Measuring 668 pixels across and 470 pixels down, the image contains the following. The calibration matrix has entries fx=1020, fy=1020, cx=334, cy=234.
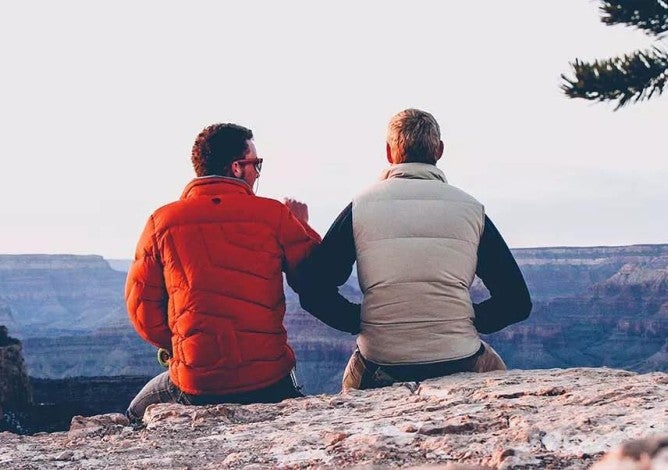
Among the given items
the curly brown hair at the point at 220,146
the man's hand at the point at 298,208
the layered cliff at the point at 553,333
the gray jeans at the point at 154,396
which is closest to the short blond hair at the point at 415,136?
the man's hand at the point at 298,208

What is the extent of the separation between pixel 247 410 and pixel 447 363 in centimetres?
91

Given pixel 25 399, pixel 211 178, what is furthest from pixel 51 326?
pixel 211 178

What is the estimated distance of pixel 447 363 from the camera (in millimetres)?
4488

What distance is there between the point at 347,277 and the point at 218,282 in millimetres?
565

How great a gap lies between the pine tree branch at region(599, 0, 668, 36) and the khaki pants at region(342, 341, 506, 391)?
5806mm

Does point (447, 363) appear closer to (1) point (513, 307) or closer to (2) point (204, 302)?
(1) point (513, 307)

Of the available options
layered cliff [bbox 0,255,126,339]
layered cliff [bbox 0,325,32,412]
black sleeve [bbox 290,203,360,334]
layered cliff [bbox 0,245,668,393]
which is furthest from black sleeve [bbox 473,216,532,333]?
layered cliff [bbox 0,255,126,339]

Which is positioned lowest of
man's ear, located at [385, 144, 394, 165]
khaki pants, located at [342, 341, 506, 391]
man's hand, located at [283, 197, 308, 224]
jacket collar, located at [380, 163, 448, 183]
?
khaki pants, located at [342, 341, 506, 391]

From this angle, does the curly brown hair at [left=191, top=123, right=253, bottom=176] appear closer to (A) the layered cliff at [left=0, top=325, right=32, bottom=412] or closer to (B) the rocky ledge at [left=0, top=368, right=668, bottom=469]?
(B) the rocky ledge at [left=0, top=368, right=668, bottom=469]

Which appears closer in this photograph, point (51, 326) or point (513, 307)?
point (513, 307)

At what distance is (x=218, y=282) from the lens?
4.32m

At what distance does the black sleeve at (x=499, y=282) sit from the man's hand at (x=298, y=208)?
32.5 inches

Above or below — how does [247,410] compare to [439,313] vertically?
below

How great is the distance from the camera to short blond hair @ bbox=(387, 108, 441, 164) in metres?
4.40
